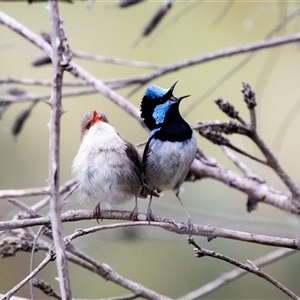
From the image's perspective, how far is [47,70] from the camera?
4242 millimetres

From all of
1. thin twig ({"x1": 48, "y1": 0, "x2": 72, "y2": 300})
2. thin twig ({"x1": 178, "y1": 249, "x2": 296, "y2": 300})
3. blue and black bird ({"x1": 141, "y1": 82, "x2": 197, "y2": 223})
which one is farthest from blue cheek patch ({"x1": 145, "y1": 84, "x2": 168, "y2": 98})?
thin twig ({"x1": 48, "y1": 0, "x2": 72, "y2": 300})

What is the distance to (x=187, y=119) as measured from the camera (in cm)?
388

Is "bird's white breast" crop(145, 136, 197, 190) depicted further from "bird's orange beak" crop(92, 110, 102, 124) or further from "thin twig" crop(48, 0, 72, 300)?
"thin twig" crop(48, 0, 72, 300)

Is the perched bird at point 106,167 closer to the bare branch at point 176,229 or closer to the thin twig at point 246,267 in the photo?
the bare branch at point 176,229

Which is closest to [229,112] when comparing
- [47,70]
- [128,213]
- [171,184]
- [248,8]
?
[171,184]

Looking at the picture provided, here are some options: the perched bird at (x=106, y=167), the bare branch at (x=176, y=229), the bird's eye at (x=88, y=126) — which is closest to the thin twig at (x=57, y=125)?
the bare branch at (x=176, y=229)

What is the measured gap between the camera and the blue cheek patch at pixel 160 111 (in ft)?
6.07

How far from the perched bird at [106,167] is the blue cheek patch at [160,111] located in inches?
4.8

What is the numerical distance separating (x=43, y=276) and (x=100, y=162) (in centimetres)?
159

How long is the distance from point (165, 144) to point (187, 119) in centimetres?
204

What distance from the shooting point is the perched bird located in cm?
180

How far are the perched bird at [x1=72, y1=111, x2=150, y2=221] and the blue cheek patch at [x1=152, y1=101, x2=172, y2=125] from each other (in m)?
0.12

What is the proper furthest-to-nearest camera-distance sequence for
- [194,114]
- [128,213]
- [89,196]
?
[194,114] → [89,196] → [128,213]

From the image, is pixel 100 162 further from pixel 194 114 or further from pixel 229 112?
pixel 194 114
